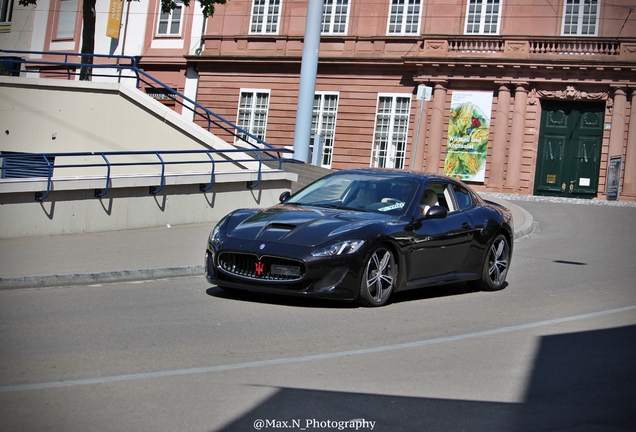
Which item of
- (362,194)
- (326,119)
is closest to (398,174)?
(362,194)

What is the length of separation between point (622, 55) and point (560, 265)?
831 inches

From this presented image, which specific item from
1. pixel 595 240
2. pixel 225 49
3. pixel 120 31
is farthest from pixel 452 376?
pixel 120 31

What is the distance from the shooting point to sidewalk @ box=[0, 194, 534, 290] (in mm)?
10180

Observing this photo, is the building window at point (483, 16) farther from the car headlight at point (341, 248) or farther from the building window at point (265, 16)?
the car headlight at point (341, 248)

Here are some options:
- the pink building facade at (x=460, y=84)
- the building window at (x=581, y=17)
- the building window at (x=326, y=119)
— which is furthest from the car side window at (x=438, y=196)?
the building window at (x=326, y=119)

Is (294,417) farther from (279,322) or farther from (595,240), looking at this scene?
(595,240)

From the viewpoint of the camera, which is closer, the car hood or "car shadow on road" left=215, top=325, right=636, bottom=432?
"car shadow on road" left=215, top=325, right=636, bottom=432

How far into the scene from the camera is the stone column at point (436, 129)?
3609 cm

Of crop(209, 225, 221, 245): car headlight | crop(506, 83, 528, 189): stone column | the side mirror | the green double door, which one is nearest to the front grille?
crop(209, 225, 221, 245): car headlight

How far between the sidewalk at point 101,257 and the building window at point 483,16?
2373cm

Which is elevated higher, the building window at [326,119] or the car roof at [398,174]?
the building window at [326,119]

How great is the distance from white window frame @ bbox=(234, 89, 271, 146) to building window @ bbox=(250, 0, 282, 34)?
8.94 feet

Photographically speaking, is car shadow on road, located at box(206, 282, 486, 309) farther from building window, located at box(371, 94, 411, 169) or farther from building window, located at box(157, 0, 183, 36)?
building window, located at box(157, 0, 183, 36)

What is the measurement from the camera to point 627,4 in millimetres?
33625
